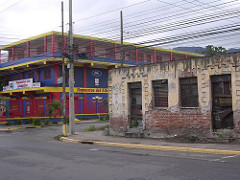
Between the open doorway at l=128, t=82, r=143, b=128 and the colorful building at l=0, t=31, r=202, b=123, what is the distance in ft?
52.2

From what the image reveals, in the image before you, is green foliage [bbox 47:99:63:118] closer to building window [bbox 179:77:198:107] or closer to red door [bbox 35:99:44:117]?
red door [bbox 35:99:44:117]

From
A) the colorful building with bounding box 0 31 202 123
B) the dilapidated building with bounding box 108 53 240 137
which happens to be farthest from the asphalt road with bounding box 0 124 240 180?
the colorful building with bounding box 0 31 202 123

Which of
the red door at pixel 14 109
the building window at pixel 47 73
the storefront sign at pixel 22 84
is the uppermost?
the building window at pixel 47 73

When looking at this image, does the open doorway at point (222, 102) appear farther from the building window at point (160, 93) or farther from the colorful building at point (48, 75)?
the colorful building at point (48, 75)

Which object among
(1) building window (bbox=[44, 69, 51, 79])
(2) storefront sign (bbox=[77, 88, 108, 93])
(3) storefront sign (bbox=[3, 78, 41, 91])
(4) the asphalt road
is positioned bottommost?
(4) the asphalt road

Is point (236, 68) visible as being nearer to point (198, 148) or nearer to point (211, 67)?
point (211, 67)

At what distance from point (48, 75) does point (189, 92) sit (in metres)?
24.4

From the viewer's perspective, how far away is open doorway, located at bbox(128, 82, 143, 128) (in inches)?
757

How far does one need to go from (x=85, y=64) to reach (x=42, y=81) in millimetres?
5854

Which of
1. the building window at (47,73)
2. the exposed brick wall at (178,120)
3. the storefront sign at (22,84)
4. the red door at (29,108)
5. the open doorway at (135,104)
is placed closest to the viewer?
the exposed brick wall at (178,120)

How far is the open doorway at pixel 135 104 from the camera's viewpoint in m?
19.2

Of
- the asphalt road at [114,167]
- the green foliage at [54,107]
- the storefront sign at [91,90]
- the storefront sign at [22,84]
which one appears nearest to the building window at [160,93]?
the asphalt road at [114,167]

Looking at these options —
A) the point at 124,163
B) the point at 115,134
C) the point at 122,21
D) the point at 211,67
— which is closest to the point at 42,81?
the point at 122,21

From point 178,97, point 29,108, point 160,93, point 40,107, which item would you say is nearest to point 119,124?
point 160,93
